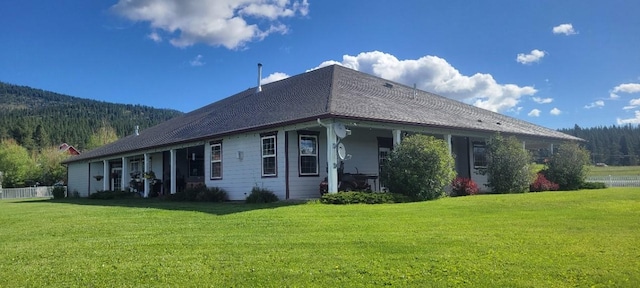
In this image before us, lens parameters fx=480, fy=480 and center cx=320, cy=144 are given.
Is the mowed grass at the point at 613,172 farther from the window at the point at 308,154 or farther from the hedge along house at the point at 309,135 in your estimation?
the window at the point at 308,154

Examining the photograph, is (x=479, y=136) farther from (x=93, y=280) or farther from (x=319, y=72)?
(x=93, y=280)

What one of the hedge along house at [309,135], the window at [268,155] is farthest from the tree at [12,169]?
the window at [268,155]

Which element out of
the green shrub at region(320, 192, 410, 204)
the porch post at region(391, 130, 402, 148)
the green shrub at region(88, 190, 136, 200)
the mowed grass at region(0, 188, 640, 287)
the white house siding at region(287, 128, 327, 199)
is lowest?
the mowed grass at region(0, 188, 640, 287)

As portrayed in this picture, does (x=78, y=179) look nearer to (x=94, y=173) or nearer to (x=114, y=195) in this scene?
(x=94, y=173)

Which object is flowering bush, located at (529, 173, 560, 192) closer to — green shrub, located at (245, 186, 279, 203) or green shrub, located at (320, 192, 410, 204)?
green shrub, located at (320, 192, 410, 204)

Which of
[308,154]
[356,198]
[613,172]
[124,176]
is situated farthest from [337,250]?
[613,172]

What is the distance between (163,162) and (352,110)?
1290cm

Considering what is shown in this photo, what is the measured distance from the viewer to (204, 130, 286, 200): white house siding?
15.9 metres

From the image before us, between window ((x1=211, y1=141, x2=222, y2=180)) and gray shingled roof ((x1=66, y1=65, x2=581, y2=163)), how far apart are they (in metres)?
0.61

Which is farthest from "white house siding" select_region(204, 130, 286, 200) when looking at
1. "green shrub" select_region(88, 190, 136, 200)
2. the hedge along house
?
"green shrub" select_region(88, 190, 136, 200)

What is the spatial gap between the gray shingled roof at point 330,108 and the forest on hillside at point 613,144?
80178mm

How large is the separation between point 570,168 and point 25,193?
135 feet

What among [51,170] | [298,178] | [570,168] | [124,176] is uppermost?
[51,170]

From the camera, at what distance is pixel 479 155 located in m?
21.9
